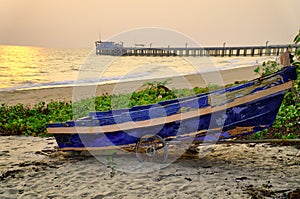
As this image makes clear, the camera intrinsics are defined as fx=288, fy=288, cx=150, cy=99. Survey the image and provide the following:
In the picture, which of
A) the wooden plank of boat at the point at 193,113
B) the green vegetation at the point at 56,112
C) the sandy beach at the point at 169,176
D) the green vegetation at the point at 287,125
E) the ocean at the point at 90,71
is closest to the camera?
the sandy beach at the point at 169,176

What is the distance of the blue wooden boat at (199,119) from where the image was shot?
450 centimetres

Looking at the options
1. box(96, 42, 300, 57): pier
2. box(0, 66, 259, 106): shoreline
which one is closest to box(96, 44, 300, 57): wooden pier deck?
box(96, 42, 300, 57): pier

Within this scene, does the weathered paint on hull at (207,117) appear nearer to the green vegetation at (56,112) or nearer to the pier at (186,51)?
the green vegetation at (56,112)

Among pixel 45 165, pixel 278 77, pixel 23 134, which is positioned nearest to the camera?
pixel 278 77

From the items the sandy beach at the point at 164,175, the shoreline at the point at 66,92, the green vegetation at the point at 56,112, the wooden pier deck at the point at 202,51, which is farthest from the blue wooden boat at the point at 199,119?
the wooden pier deck at the point at 202,51

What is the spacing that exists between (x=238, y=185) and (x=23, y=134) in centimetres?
574

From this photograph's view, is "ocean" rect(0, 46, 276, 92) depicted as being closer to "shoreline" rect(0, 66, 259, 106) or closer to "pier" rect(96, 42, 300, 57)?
"shoreline" rect(0, 66, 259, 106)

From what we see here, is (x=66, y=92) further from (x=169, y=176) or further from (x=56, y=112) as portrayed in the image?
(x=169, y=176)

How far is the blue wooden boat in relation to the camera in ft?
14.8

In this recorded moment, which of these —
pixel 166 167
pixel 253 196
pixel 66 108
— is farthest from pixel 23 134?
pixel 253 196

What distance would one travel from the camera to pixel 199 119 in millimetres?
4562

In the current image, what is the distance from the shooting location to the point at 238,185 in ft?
13.0

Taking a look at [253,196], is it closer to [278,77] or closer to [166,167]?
[166,167]

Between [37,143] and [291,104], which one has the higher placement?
[291,104]
